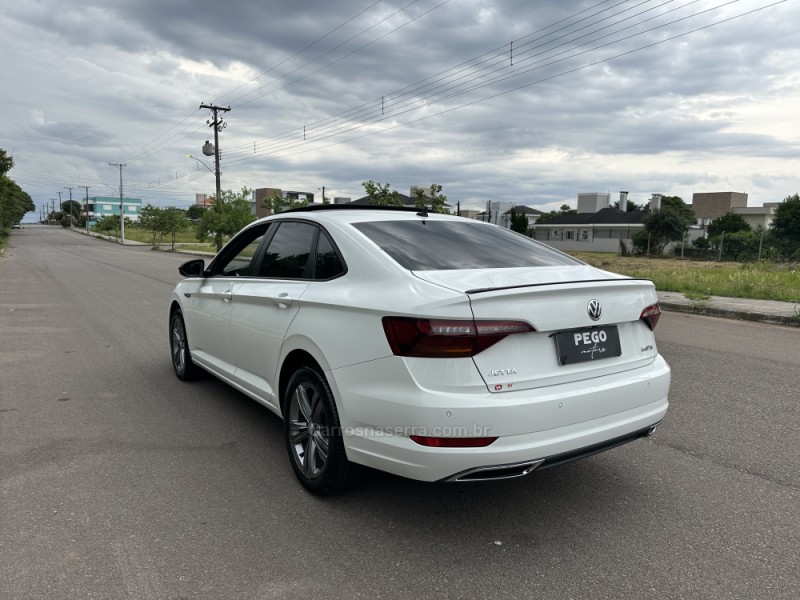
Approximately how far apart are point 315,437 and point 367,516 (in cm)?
53

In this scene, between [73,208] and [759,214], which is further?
[73,208]

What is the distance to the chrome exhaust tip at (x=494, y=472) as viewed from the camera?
2650mm

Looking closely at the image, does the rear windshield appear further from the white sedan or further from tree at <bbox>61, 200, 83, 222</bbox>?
tree at <bbox>61, 200, 83, 222</bbox>

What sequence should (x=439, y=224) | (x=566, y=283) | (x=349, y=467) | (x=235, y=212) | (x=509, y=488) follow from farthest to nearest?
1. (x=235, y=212)
2. (x=439, y=224)
3. (x=509, y=488)
4. (x=349, y=467)
5. (x=566, y=283)

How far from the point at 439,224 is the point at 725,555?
248cm

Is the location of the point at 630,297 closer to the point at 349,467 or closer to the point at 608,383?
the point at 608,383

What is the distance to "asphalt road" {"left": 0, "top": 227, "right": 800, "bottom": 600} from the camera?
2562mm

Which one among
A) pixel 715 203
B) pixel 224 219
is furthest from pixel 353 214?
pixel 715 203

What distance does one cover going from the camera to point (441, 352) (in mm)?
2631

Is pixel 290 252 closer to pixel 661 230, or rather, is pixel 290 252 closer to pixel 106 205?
pixel 661 230

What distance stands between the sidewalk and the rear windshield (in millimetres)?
8402

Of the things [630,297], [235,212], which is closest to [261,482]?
[630,297]

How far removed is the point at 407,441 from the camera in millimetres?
2715

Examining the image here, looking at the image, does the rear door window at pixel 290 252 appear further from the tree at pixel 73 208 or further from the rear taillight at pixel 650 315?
the tree at pixel 73 208
